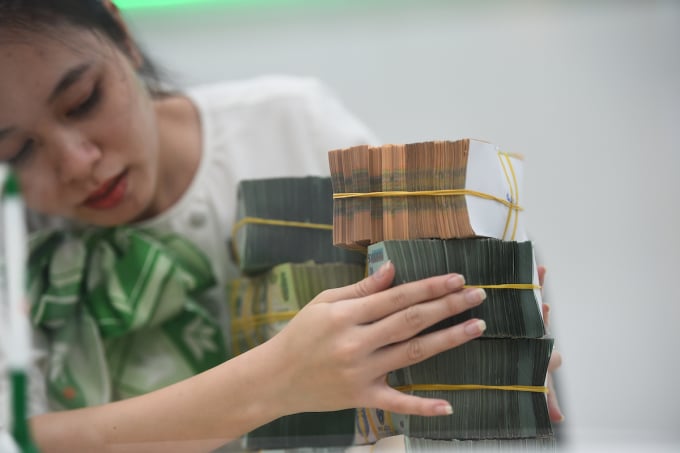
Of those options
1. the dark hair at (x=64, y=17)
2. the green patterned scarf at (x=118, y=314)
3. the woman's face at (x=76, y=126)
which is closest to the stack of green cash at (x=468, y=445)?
the green patterned scarf at (x=118, y=314)

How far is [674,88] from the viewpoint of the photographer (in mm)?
840

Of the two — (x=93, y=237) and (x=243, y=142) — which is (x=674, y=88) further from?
(x=93, y=237)

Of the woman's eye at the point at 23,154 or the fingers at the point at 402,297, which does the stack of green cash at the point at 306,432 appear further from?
the woman's eye at the point at 23,154

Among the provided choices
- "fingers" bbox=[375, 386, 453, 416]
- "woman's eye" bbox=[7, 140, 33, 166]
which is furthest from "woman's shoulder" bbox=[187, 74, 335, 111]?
"fingers" bbox=[375, 386, 453, 416]

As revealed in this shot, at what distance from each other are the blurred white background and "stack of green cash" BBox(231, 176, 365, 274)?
0.36 ft

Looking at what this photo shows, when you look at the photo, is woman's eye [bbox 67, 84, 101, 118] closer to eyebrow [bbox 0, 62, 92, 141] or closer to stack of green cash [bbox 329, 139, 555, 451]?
eyebrow [bbox 0, 62, 92, 141]

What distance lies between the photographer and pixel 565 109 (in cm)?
93

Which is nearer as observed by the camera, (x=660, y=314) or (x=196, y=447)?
(x=196, y=447)

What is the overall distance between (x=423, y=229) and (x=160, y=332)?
1.39 feet

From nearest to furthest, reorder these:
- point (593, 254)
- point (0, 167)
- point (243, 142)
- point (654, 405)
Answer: point (0, 167) < point (654, 405) < point (593, 254) < point (243, 142)

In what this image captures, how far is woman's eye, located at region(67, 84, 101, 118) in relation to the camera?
654 millimetres

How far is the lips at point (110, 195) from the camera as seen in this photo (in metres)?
0.75

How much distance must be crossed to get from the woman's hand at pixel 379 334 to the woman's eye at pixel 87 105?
0.35 m

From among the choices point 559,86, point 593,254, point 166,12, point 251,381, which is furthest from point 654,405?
point 166,12
